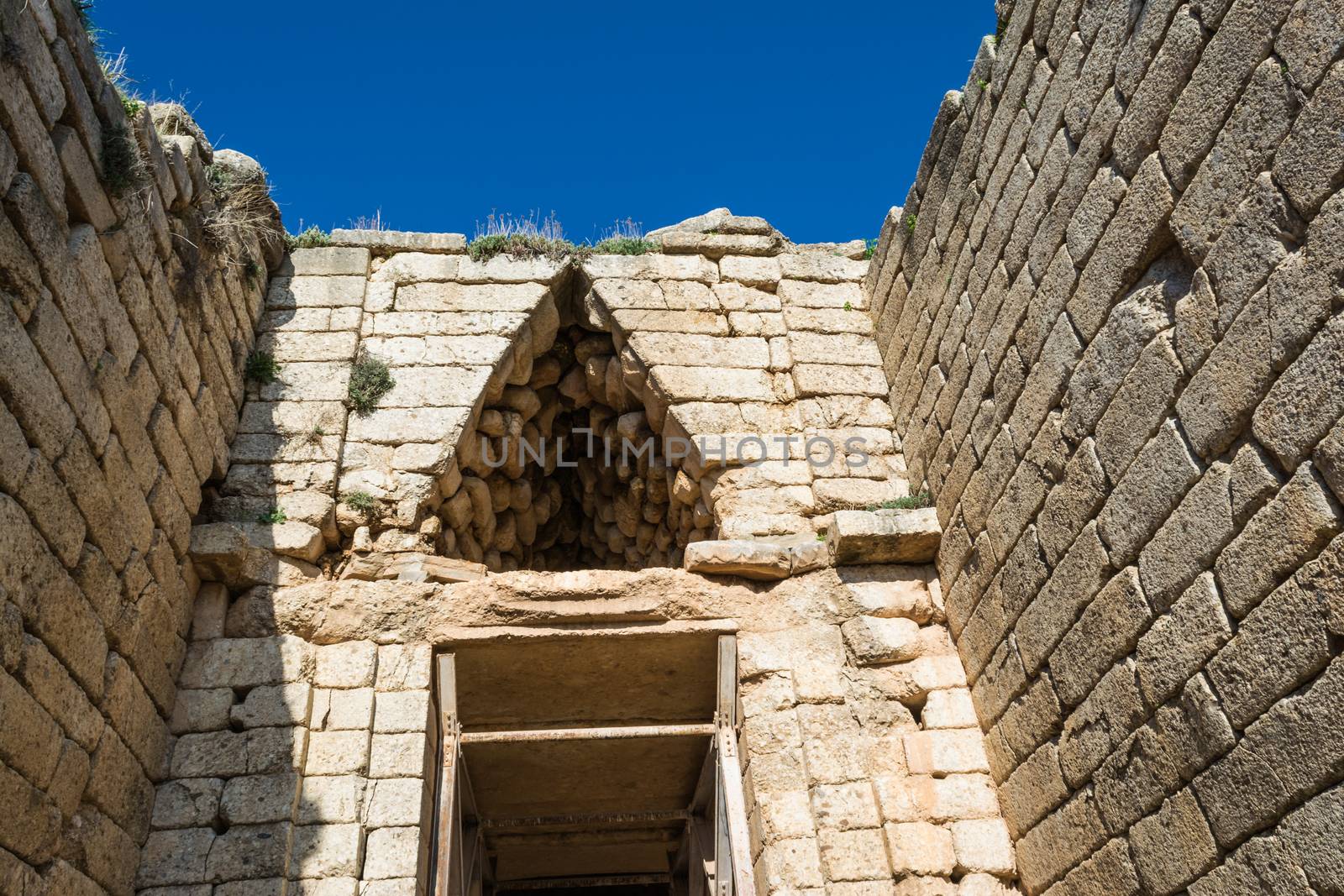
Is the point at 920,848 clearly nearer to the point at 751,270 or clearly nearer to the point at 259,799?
the point at 259,799

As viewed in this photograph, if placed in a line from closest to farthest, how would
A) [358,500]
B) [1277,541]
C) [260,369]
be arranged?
[1277,541], [358,500], [260,369]

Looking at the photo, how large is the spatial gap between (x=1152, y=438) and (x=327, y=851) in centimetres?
396

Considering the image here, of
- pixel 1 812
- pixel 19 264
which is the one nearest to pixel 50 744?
pixel 1 812

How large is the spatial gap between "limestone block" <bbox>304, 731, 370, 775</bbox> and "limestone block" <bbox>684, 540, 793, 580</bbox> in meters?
1.96

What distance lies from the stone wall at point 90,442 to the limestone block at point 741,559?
2.69 m

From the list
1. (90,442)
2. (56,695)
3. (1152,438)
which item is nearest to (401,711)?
(56,695)

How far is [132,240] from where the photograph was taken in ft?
16.5

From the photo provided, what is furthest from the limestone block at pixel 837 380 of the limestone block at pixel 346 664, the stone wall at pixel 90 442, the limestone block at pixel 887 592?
the stone wall at pixel 90 442

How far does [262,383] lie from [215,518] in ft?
3.23

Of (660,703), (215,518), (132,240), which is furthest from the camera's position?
(660,703)

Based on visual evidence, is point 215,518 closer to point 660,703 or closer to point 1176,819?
point 660,703

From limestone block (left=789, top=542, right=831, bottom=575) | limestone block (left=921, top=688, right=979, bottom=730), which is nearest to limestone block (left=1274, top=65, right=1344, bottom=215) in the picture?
limestone block (left=921, top=688, right=979, bottom=730)

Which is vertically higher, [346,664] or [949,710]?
[346,664]

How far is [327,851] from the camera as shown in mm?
4949
